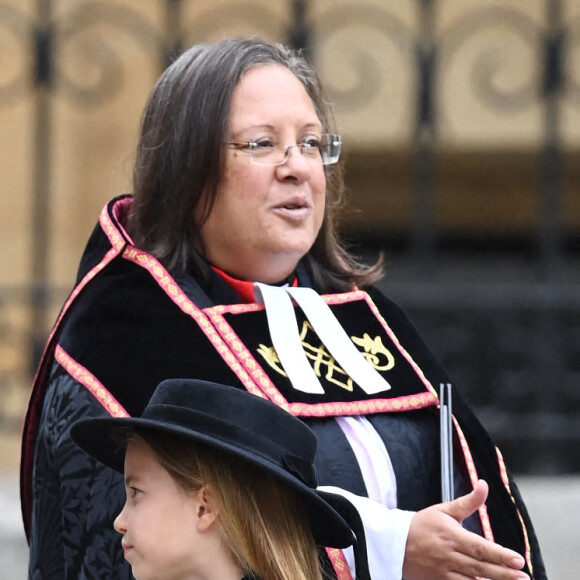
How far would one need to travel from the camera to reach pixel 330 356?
322 cm

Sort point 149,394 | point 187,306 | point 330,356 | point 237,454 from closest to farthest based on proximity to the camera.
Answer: point 237,454
point 149,394
point 187,306
point 330,356

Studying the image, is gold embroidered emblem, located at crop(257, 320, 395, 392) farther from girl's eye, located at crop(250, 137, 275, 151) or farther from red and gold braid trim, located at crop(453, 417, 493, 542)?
girl's eye, located at crop(250, 137, 275, 151)

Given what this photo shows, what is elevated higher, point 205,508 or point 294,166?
point 294,166

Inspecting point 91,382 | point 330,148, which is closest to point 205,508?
point 91,382

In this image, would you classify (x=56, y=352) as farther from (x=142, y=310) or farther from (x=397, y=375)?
(x=397, y=375)

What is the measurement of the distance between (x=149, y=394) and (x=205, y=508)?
0.51m

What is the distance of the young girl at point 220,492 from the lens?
251 cm

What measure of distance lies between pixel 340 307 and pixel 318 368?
172 mm

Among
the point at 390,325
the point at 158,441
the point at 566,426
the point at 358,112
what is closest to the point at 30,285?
the point at 358,112

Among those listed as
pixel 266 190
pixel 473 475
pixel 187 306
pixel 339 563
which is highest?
pixel 266 190

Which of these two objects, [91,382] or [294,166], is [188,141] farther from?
[91,382]

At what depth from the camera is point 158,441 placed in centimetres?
257

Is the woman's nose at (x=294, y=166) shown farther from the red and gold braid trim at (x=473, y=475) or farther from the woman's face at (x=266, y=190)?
the red and gold braid trim at (x=473, y=475)

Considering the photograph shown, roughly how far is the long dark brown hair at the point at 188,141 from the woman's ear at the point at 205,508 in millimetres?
716
